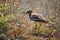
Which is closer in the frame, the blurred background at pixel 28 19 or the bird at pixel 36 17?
the blurred background at pixel 28 19

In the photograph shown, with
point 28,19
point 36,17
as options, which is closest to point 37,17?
point 36,17

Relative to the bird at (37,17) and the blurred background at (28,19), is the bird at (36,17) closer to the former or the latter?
the bird at (37,17)

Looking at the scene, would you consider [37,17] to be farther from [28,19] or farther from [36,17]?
[28,19]

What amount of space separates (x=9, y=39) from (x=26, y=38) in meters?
0.76

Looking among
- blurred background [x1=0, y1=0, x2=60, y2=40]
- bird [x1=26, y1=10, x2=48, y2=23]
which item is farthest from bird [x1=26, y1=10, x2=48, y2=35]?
blurred background [x1=0, y1=0, x2=60, y2=40]

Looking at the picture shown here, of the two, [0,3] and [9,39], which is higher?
[0,3]

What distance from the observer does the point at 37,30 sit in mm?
6211

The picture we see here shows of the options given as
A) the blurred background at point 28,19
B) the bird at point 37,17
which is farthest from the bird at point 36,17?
the blurred background at point 28,19

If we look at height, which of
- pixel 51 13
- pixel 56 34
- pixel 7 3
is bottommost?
pixel 56 34

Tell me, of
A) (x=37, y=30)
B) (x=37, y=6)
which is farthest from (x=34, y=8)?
(x=37, y=30)

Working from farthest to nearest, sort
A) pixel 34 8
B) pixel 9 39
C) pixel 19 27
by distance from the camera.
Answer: pixel 34 8 → pixel 19 27 → pixel 9 39

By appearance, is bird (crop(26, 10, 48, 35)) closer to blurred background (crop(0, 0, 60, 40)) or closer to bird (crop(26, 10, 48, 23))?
bird (crop(26, 10, 48, 23))

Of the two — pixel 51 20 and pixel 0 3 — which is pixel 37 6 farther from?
pixel 0 3

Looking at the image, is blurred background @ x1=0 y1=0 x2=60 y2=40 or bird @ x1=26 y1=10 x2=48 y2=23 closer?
blurred background @ x1=0 y1=0 x2=60 y2=40
